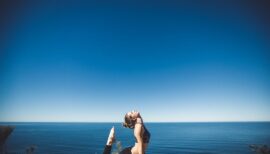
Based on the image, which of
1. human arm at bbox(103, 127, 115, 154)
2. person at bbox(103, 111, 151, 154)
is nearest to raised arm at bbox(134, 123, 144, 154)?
person at bbox(103, 111, 151, 154)

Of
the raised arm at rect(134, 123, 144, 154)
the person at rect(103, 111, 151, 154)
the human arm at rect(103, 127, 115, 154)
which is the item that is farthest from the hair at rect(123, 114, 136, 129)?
the human arm at rect(103, 127, 115, 154)

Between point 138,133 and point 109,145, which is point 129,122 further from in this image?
point 109,145

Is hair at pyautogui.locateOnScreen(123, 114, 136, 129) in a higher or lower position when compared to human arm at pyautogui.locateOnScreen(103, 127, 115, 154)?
higher

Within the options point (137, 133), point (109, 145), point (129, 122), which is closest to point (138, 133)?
point (137, 133)

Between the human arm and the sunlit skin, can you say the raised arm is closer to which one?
the sunlit skin

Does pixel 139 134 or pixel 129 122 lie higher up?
pixel 129 122

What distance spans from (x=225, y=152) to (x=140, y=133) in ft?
241

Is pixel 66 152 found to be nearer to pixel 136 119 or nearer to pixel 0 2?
pixel 0 2

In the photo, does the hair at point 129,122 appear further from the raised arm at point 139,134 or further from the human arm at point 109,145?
the human arm at point 109,145

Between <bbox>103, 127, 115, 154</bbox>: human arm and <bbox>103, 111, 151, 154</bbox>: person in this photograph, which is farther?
<bbox>103, 127, 115, 154</bbox>: human arm

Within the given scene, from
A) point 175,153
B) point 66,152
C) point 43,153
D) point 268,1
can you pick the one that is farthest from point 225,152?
point 268,1

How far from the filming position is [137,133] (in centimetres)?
345

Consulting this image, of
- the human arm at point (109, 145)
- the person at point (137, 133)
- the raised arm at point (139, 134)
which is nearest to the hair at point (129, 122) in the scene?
the person at point (137, 133)

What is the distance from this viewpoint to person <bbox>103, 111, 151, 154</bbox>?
135 inches
